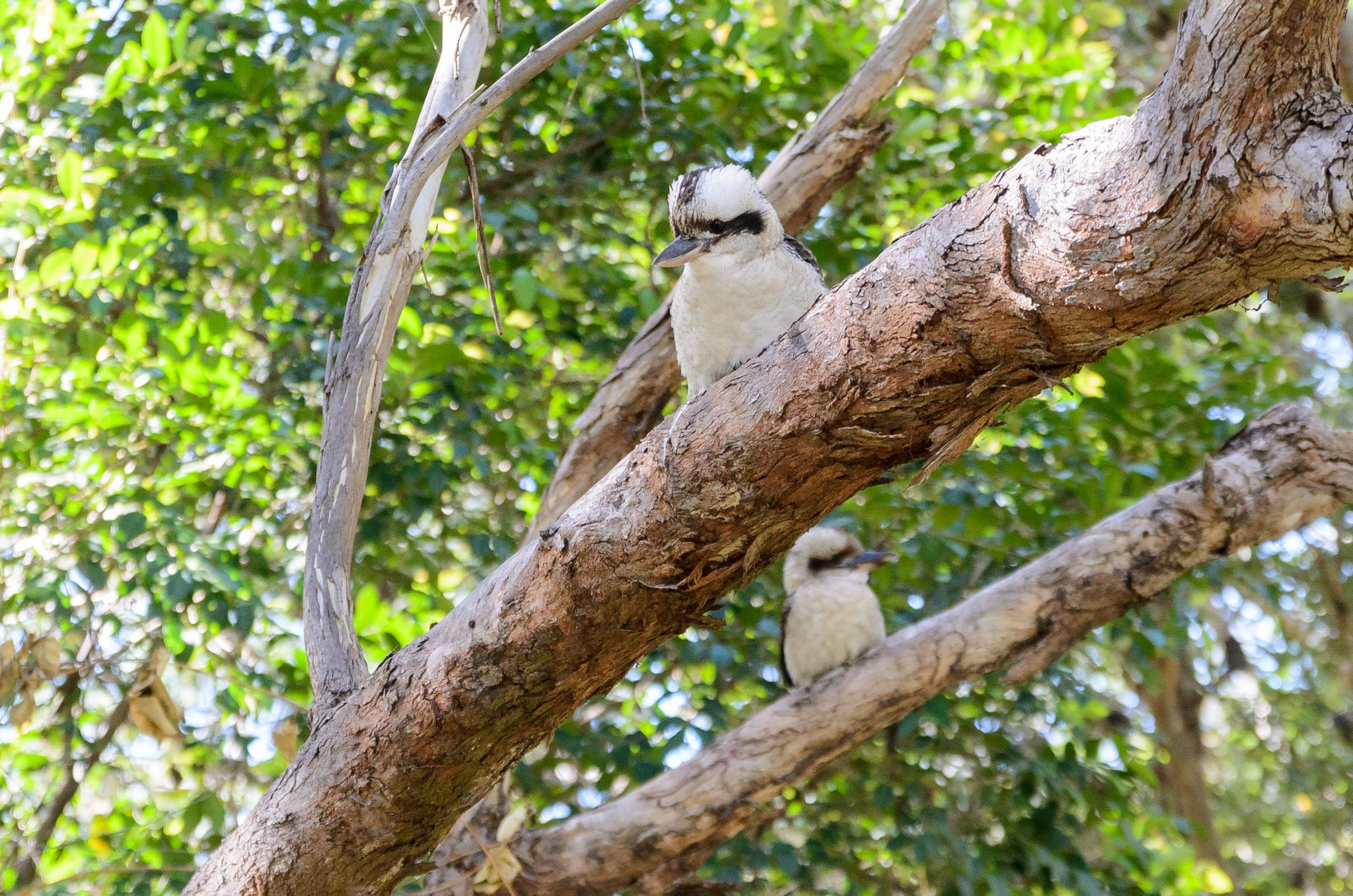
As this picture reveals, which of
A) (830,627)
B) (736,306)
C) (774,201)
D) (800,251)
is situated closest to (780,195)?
(774,201)

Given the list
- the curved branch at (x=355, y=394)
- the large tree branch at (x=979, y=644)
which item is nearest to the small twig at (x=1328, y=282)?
the curved branch at (x=355, y=394)

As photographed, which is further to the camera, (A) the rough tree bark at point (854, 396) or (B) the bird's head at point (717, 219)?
(B) the bird's head at point (717, 219)

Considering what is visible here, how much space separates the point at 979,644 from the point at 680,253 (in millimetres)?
1407

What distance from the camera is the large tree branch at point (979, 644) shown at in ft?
9.75

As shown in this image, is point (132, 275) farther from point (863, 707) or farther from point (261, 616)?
point (863, 707)

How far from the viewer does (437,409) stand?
3510 millimetres

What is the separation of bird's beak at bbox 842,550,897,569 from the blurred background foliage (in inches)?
4.2

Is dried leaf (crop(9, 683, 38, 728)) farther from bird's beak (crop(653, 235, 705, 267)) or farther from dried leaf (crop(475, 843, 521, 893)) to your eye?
bird's beak (crop(653, 235, 705, 267))

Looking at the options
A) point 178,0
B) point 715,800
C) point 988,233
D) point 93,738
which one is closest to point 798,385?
point 988,233

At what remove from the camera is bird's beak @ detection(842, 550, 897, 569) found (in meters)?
3.95

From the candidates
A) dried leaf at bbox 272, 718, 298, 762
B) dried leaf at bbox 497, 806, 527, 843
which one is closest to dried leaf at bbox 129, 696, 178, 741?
dried leaf at bbox 272, 718, 298, 762

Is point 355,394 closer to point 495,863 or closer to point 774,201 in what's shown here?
point 495,863

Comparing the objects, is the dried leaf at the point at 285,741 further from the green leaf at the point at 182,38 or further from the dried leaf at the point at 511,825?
the green leaf at the point at 182,38

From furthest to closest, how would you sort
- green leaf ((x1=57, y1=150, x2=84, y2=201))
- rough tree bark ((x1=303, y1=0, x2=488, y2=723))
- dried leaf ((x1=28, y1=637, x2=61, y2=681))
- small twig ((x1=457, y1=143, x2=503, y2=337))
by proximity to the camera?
1. green leaf ((x1=57, y1=150, x2=84, y2=201))
2. dried leaf ((x1=28, y1=637, x2=61, y2=681))
3. rough tree bark ((x1=303, y1=0, x2=488, y2=723))
4. small twig ((x1=457, y1=143, x2=503, y2=337))
